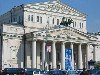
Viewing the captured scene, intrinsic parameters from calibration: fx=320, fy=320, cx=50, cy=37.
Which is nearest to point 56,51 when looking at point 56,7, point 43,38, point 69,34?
point 69,34

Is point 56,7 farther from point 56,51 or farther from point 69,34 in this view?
point 56,51

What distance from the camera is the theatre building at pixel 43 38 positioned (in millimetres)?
78250

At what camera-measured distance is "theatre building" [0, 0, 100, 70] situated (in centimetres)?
7825

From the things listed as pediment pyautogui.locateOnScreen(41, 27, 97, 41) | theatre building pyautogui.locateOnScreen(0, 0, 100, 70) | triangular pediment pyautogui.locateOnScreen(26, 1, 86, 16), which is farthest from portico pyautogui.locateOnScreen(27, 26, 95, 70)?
triangular pediment pyautogui.locateOnScreen(26, 1, 86, 16)

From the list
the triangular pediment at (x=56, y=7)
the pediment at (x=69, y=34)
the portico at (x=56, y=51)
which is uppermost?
the triangular pediment at (x=56, y=7)

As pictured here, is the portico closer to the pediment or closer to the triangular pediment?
the pediment

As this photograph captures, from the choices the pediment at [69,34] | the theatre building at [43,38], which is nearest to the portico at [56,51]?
the theatre building at [43,38]

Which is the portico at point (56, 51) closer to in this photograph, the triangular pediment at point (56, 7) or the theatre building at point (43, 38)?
the theatre building at point (43, 38)

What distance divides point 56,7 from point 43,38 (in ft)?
48.8

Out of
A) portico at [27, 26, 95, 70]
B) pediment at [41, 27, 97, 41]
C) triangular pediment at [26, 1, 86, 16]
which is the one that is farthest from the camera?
triangular pediment at [26, 1, 86, 16]

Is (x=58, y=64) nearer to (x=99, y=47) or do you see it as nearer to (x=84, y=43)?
(x=84, y=43)

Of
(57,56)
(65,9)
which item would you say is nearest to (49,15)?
(65,9)

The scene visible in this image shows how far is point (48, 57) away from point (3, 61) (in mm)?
13366

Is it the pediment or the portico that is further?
the pediment
